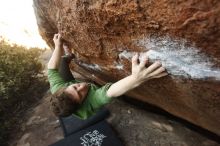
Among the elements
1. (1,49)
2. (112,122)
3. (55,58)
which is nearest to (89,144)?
(112,122)

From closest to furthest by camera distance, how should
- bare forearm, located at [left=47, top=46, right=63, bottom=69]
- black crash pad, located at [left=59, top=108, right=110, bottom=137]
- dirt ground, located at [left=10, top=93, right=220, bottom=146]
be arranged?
bare forearm, located at [left=47, top=46, right=63, bottom=69] < dirt ground, located at [left=10, top=93, right=220, bottom=146] < black crash pad, located at [left=59, top=108, right=110, bottom=137]

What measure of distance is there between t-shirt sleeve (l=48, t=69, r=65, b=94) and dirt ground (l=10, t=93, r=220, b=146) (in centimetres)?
160

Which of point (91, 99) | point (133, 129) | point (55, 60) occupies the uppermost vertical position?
point (55, 60)

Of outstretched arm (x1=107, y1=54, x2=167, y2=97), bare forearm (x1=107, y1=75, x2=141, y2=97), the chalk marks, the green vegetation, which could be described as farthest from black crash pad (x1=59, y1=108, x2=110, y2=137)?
the chalk marks

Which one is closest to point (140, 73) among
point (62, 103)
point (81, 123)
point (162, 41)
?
point (162, 41)

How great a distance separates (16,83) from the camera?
6.99 metres

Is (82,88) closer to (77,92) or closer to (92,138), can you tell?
Answer: (77,92)

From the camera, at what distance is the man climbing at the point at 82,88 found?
3.09m

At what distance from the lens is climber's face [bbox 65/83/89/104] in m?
3.53

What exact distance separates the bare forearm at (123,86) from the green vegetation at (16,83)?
3648 mm

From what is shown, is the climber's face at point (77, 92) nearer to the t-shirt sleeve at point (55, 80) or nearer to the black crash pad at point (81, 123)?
the t-shirt sleeve at point (55, 80)

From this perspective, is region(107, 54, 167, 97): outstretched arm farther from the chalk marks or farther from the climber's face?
the climber's face

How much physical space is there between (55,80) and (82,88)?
545 mm

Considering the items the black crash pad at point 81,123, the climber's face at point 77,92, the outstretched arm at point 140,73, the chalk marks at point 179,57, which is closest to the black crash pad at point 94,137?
the black crash pad at point 81,123
